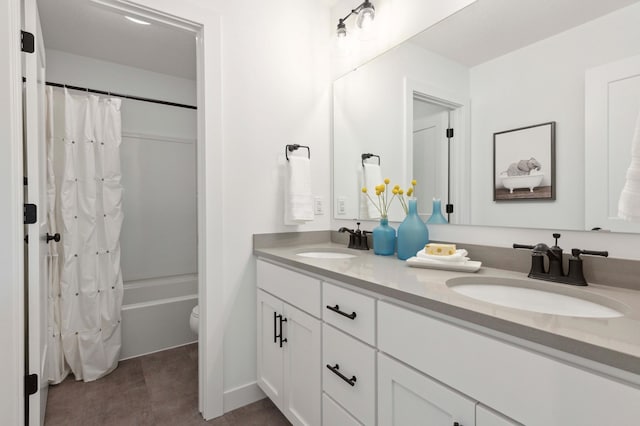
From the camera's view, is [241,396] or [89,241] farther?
[89,241]

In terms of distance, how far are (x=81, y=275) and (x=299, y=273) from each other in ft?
5.49

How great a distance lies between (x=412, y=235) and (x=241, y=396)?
131 cm

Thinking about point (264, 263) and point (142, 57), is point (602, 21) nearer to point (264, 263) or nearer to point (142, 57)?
point (264, 263)

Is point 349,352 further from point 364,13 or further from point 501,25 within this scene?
point 364,13

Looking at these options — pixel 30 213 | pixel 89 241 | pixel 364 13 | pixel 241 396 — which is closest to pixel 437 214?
pixel 364 13

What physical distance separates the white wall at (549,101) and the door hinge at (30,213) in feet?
5.99

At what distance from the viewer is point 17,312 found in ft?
3.97

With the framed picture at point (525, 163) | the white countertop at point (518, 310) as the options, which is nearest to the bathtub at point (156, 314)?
the white countertop at point (518, 310)

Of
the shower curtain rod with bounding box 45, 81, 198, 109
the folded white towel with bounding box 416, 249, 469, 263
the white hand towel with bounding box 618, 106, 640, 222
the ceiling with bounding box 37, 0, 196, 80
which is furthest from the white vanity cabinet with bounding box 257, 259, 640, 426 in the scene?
the shower curtain rod with bounding box 45, 81, 198, 109

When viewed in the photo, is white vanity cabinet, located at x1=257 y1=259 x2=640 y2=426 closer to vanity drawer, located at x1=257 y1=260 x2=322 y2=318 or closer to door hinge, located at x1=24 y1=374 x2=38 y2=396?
vanity drawer, located at x1=257 y1=260 x2=322 y2=318

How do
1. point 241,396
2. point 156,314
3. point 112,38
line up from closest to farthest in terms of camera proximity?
point 241,396
point 112,38
point 156,314

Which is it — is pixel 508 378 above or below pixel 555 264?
below

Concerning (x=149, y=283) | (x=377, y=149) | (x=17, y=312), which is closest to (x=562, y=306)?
(x=377, y=149)

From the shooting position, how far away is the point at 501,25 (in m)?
1.23
